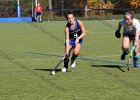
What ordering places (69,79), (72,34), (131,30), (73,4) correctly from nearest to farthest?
(69,79) < (72,34) < (131,30) < (73,4)

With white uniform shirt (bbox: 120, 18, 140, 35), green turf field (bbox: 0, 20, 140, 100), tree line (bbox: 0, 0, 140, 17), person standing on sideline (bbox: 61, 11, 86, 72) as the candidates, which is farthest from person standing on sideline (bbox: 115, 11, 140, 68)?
tree line (bbox: 0, 0, 140, 17)

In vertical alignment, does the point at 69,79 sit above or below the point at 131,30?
below

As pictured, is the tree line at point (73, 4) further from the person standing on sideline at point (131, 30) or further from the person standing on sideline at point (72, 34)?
the person standing on sideline at point (72, 34)

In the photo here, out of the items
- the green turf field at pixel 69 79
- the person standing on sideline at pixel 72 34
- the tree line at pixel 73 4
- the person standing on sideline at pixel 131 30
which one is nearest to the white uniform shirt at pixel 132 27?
the person standing on sideline at pixel 131 30

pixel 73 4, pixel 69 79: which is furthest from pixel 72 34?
pixel 73 4

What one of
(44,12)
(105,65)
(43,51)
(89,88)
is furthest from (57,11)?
(89,88)

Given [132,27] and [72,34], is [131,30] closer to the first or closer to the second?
[132,27]

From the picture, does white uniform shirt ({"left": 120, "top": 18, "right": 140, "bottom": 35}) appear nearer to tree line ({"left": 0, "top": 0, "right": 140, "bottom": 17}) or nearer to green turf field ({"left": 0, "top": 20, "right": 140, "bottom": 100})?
green turf field ({"left": 0, "top": 20, "right": 140, "bottom": 100})

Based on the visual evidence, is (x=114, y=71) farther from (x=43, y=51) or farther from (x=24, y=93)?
(x=43, y=51)

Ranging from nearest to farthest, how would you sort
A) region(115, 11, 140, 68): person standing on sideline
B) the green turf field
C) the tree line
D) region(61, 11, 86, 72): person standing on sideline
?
the green turf field, region(115, 11, 140, 68): person standing on sideline, region(61, 11, 86, 72): person standing on sideline, the tree line

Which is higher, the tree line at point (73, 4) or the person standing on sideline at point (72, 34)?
the person standing on sideline at point (72, 34)

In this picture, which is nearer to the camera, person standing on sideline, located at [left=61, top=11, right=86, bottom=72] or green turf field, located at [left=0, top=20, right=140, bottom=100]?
green turf field, located at [left=0, top=20, right=140, bottom=100]

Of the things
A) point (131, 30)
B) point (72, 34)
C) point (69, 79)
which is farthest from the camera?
point (131, 30)

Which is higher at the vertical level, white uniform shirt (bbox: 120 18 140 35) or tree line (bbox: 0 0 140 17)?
white uniform shirt (bbox: 120 18 140 35)
